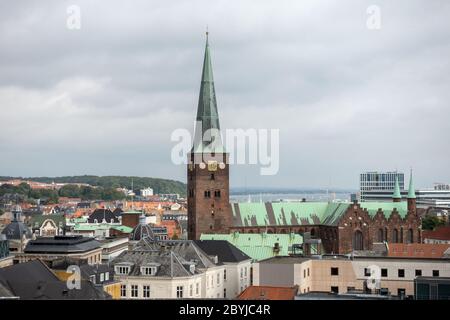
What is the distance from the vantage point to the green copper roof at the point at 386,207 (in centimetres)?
3553

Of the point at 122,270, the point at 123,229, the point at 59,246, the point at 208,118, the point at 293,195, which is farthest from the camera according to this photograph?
the point at 123,229

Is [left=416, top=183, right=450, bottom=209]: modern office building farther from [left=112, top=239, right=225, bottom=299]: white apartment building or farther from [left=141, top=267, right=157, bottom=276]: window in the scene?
[left=141, top=267, right=157, bottom=276]: window

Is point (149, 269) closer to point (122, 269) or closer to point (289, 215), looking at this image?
point (122, 269)

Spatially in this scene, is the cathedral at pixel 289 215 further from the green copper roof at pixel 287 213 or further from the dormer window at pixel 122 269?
the dormer window at pixel 122 269

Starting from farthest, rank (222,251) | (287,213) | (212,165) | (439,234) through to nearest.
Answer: (439,234)
(287,213)
(212,165)
(222,251)

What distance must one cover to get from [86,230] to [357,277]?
22.3 m

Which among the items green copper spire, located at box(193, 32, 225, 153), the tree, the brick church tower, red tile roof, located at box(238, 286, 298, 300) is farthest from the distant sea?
the tree

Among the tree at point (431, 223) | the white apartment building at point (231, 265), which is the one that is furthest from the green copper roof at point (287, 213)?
the tree at point (431, 223)

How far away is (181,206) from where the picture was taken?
41.9 m

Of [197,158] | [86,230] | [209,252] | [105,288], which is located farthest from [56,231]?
[105,288]

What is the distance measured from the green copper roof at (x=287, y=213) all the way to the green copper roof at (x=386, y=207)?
54.5 inches

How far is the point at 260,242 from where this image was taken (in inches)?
1127

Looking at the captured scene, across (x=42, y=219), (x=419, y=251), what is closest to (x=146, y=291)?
(x=419, y=251)

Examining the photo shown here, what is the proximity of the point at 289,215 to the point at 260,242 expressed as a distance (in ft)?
23.8
